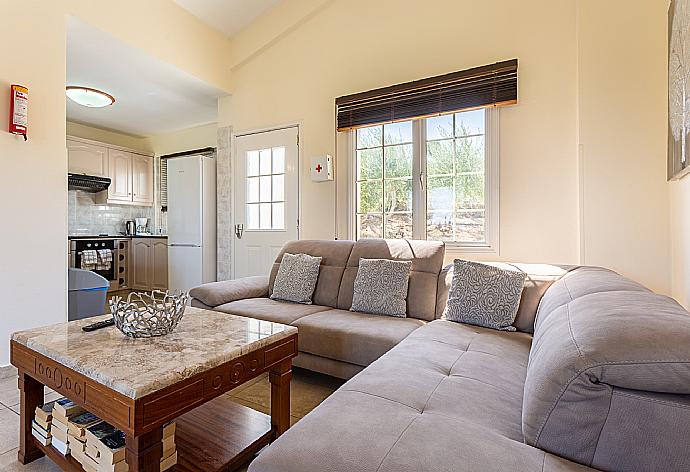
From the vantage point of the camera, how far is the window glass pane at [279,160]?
13.9ft

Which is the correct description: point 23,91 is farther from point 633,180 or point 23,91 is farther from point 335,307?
point 633,180

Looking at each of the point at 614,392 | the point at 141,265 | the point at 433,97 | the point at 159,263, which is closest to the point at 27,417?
the point at 614,392

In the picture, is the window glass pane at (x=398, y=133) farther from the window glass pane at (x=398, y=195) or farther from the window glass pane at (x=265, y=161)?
the window glass pane at (x=265, y=161)

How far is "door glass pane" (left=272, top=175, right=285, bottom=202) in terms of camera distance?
4266mm

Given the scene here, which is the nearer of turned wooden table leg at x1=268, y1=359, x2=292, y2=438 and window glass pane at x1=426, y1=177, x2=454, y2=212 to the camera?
turned wooden table leg at x1=268, y1=359, x2=292, y2=438

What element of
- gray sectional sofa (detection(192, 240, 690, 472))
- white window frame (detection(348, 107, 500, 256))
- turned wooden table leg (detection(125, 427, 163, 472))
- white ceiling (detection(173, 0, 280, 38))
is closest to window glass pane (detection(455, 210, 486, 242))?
white window frame (detection(348, 107, 500, 256))

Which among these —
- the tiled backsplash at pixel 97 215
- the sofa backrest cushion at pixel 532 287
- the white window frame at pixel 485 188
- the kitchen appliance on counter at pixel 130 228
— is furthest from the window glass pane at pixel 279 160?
the kitchen appliance on counter at pixel 130 228

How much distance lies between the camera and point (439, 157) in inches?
130

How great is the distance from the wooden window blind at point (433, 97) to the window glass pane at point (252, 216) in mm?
1488

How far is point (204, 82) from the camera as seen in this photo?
4219mm

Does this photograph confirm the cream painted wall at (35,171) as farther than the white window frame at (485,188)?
No

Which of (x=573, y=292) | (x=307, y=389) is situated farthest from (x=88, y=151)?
(x=573, y=292)

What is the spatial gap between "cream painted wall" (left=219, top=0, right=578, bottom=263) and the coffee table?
220 centimetres

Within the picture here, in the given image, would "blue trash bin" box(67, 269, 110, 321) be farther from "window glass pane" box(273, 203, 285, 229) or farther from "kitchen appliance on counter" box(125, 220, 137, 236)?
"kitchen appliance on counter" box(125, 220, 137, 236)
